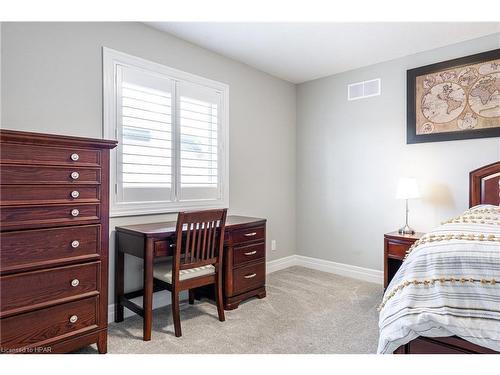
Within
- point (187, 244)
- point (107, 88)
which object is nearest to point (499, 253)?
point (187, 244)

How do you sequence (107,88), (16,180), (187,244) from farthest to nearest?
(107,88) → (187,244) → (16,180)

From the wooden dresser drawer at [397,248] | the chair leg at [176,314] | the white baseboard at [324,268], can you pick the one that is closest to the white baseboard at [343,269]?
the white baseboard at [324,268]

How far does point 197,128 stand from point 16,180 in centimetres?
179

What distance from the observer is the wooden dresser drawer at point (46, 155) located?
163 centimetres

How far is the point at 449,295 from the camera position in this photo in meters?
1.47

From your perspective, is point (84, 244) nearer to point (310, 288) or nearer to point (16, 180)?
point (16, 180)

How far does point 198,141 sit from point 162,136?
419 millimetres

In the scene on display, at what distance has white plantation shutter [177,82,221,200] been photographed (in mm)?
3080

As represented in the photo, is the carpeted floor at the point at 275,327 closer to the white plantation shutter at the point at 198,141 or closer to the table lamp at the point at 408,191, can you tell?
the table lamp at the point at 408,191

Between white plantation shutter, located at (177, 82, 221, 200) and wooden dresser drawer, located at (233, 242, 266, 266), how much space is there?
0.72 meters

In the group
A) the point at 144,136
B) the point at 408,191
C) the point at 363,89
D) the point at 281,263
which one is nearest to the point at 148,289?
the point at 144,136

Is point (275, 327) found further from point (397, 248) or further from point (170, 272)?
point (397, 248)

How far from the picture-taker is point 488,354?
139cm
